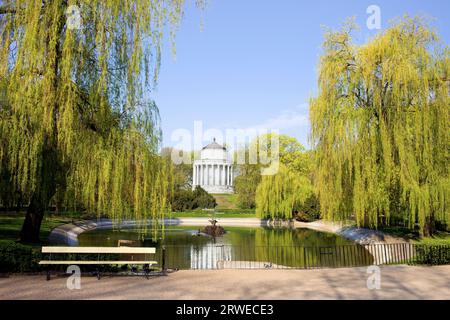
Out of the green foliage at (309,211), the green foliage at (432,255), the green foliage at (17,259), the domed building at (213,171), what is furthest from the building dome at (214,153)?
the green foliage at (17,259)

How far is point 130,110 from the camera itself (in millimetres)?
11727

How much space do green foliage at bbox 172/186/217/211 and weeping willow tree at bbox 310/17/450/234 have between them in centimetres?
3851

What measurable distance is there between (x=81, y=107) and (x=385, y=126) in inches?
530

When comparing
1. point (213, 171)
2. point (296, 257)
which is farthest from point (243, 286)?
point (213, 171)

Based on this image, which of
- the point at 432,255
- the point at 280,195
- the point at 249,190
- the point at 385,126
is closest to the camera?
the point at 432,255

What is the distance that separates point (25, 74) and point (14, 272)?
518 cm

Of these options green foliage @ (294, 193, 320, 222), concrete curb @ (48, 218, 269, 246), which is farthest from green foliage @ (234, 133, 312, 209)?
green foliage @ (294, 193, 320, 222)

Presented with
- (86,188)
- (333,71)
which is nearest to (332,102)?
(333,71)

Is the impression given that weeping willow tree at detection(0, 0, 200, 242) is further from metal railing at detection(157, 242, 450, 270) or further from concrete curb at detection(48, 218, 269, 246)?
concrete curb at detection(48, 218, 269, 246)

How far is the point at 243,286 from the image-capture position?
374 inches

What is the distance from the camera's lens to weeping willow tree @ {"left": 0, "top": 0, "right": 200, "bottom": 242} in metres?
10.4

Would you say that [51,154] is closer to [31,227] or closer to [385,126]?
[31,227]
